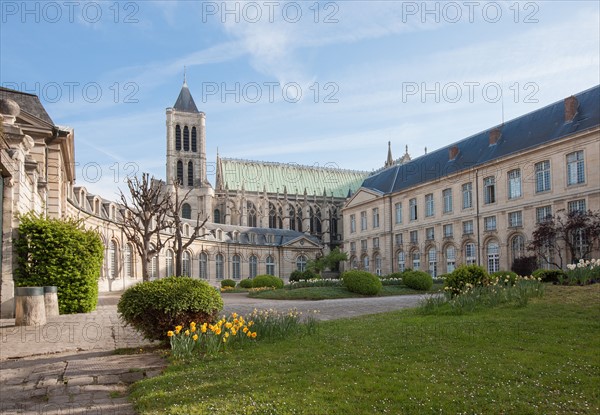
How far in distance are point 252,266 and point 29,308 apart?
41.1 metres

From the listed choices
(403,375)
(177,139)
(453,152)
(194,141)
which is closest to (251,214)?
(194,141)

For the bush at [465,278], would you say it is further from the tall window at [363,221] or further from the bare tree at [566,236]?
the tall window at [363,221]

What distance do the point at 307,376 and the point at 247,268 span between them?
151 feet

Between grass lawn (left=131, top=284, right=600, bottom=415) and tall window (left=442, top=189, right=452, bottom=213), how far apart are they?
35.4 meters

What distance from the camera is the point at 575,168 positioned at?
3331 centimetres

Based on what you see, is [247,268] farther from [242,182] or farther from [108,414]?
[108,414]

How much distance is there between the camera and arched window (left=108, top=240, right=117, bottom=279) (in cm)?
3234

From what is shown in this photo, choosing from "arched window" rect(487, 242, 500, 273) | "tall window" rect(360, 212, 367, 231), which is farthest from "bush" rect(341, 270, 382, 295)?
"tall window" rect(360, 212, 367, 231)

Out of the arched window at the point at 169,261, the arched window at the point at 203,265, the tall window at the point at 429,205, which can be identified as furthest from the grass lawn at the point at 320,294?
the arched window at the point at 203,265

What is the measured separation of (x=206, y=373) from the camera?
6.74 m

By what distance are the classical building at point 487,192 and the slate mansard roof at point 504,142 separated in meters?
0.08

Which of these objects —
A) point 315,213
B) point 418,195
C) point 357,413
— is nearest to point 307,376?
point 357,413

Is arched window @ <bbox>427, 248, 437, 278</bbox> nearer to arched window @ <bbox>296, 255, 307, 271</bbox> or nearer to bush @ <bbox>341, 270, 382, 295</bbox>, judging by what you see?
arched window @ <bbox>296, 255, 307, 271</bbox>

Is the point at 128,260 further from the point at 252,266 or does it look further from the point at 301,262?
the point at 301,262
